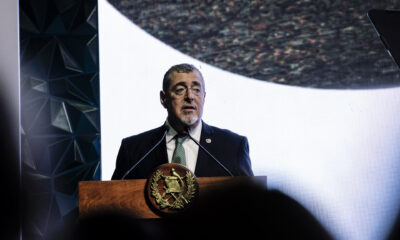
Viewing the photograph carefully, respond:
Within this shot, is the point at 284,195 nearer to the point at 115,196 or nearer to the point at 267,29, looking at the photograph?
the point at 115,196

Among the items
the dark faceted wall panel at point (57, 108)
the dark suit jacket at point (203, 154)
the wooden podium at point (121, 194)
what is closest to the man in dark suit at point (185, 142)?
the dark suit jacket at point (203, 154)

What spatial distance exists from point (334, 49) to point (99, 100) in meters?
1.68

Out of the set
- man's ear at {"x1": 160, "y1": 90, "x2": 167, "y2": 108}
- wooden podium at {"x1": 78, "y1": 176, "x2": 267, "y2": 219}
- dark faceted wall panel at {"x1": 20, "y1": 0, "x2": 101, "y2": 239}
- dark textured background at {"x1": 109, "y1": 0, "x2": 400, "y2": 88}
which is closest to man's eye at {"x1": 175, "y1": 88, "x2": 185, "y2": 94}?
man's ear at {"x1": 160, "y1": 90, "x2": 167, "y2": 108}

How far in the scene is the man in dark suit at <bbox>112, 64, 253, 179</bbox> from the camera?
2.64 meters

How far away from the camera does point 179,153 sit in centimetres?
261

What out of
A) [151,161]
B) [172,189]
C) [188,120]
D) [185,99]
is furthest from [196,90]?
[172,189]

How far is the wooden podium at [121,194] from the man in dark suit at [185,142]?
66cm

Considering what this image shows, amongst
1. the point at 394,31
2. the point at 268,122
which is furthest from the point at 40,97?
the point at 394,31

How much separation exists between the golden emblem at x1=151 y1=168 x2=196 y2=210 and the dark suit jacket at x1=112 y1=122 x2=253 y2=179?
72 cm

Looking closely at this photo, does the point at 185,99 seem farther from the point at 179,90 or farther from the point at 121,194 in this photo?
the point at 121,194

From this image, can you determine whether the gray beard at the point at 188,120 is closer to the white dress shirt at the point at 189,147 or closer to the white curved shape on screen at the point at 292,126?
the white dress shirt at the point at 189,147

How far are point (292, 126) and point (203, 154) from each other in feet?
2.24

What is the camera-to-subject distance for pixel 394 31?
3.14 feet

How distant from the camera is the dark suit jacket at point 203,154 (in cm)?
264
